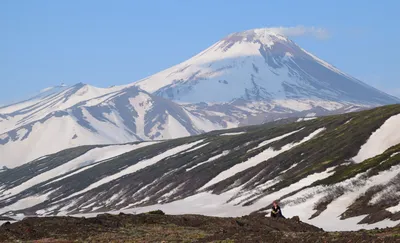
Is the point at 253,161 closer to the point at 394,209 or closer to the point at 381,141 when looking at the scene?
the point at 381,141

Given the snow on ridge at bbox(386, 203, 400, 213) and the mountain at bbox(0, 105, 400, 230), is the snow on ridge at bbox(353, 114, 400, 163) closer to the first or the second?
the mountain at bbox(0, 105, 400, 230)

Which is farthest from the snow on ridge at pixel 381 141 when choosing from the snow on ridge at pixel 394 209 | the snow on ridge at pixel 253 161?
A: the snow on ridge at pixel 394 209

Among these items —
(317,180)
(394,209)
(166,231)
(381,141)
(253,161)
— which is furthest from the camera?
(253,161)

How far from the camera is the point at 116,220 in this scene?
54969mm

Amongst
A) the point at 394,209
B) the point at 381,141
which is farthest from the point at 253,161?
the point at 394,209

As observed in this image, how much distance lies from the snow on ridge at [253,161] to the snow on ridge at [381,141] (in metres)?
37.9

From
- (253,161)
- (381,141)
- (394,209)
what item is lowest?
(253,161)

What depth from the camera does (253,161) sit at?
183250 millimetres

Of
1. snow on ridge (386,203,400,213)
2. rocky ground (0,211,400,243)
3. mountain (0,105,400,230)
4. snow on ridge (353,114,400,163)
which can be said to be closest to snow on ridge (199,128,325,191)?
mountain (0,105,400,230)

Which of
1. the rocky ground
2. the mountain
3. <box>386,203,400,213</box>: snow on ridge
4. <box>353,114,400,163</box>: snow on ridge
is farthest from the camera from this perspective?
<box>353,114,400,163</box>: snow on ridge

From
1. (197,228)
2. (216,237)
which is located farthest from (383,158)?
(216,237)

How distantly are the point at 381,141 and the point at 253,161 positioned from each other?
173 feet

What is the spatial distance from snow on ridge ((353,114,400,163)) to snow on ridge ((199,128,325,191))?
3788cm

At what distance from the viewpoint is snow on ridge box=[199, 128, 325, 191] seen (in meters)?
178
